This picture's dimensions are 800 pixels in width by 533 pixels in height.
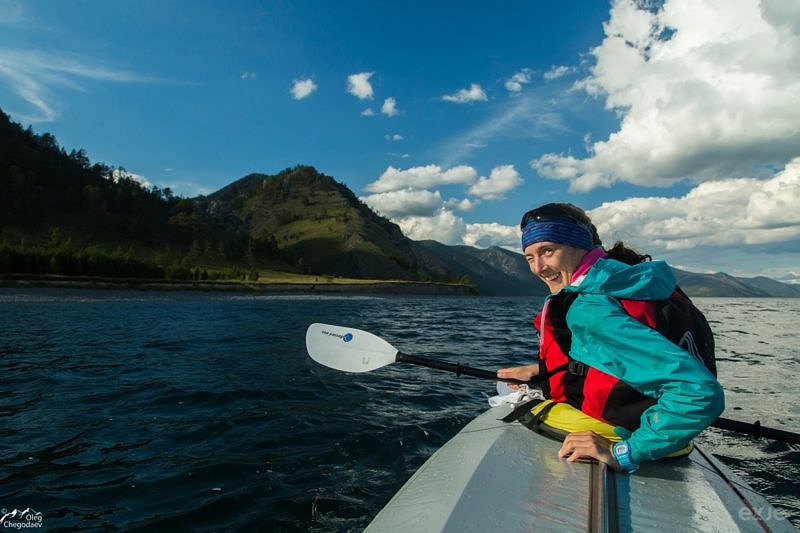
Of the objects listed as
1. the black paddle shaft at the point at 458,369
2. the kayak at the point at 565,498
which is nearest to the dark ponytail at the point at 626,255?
the kayak at the point at 565,498

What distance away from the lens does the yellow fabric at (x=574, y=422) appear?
3365 millimetres

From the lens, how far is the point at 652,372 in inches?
104

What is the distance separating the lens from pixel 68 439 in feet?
20.1

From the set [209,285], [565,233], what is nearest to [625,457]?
[565,233]

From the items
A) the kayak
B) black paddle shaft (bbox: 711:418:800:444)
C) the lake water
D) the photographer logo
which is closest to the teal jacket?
the kayak

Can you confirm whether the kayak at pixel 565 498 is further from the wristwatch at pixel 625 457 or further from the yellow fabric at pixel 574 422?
the yellow fabric at pixel 574 422

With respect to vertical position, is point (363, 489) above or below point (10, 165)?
below

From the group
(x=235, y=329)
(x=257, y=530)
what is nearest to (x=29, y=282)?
(x=235, y=329)

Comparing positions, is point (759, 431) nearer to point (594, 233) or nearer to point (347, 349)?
point (594, 233)

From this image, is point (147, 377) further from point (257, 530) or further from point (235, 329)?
point (235, 329)

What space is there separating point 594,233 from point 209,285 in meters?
83.4

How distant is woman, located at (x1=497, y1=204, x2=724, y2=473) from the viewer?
2576 millimetres

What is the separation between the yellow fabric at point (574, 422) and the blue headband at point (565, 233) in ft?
4.53

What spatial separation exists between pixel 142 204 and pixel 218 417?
163796 millimetres
